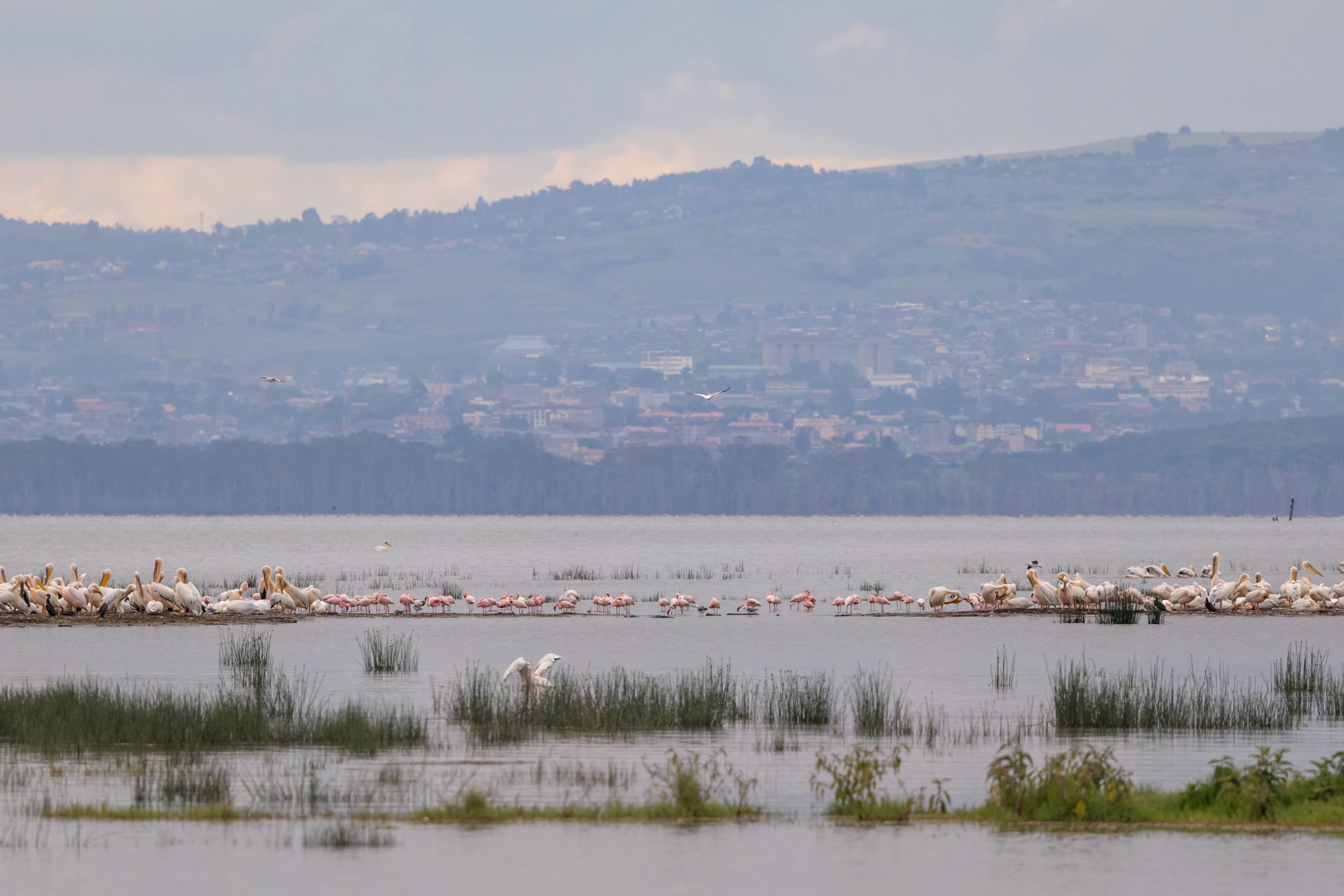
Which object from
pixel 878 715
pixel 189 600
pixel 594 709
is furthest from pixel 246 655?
pixel 878 715

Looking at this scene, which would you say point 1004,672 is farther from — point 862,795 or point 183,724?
Result: point 862,795

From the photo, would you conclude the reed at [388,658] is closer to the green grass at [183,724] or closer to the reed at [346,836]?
the green grass at [183,724]

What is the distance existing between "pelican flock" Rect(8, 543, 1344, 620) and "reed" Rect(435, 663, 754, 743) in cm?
1712

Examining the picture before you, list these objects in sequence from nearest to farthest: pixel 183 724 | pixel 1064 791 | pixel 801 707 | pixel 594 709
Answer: pixel 1064 791 < pixel 183 724 < pixel 594 709 < pixel 801 707

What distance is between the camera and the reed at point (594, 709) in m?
23.7

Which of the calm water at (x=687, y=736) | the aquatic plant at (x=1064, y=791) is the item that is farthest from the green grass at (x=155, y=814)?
the aquatic plant at (x=1064, y=791)

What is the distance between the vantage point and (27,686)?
2600cm

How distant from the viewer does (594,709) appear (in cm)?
2419

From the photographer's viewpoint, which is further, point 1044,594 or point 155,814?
point 1044,594

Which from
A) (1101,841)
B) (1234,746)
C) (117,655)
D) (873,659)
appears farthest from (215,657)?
(1101,841)

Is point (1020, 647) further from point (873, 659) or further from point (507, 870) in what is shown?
point (507, 870)

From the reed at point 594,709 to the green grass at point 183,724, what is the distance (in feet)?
2.57

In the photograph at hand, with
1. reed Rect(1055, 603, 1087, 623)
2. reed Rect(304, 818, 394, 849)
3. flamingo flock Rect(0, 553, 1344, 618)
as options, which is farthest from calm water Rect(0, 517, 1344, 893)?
reed Rect(1055, 603, 1087, 623)

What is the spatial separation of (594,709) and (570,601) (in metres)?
23.2
